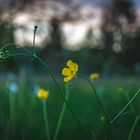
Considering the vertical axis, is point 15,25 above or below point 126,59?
above

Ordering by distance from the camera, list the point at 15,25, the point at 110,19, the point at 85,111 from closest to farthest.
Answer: the point at 85,111
the point at 15,25
the point at 110,19

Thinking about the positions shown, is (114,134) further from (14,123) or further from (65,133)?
(14,123)

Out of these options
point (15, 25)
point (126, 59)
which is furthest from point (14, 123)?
point (126, 59)

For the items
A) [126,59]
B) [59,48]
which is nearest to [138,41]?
[126,59]

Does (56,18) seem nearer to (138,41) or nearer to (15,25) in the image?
(15,25)

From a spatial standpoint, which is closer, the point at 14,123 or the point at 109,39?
the point at 14,123

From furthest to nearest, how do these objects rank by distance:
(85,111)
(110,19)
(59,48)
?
(110,19) < (59,48) < (85,111)

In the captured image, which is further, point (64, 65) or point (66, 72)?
point (64, 65)

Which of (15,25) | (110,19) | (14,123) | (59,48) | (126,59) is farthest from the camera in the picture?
(110,19)

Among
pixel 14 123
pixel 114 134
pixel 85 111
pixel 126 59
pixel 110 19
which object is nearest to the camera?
pixel 114 134
